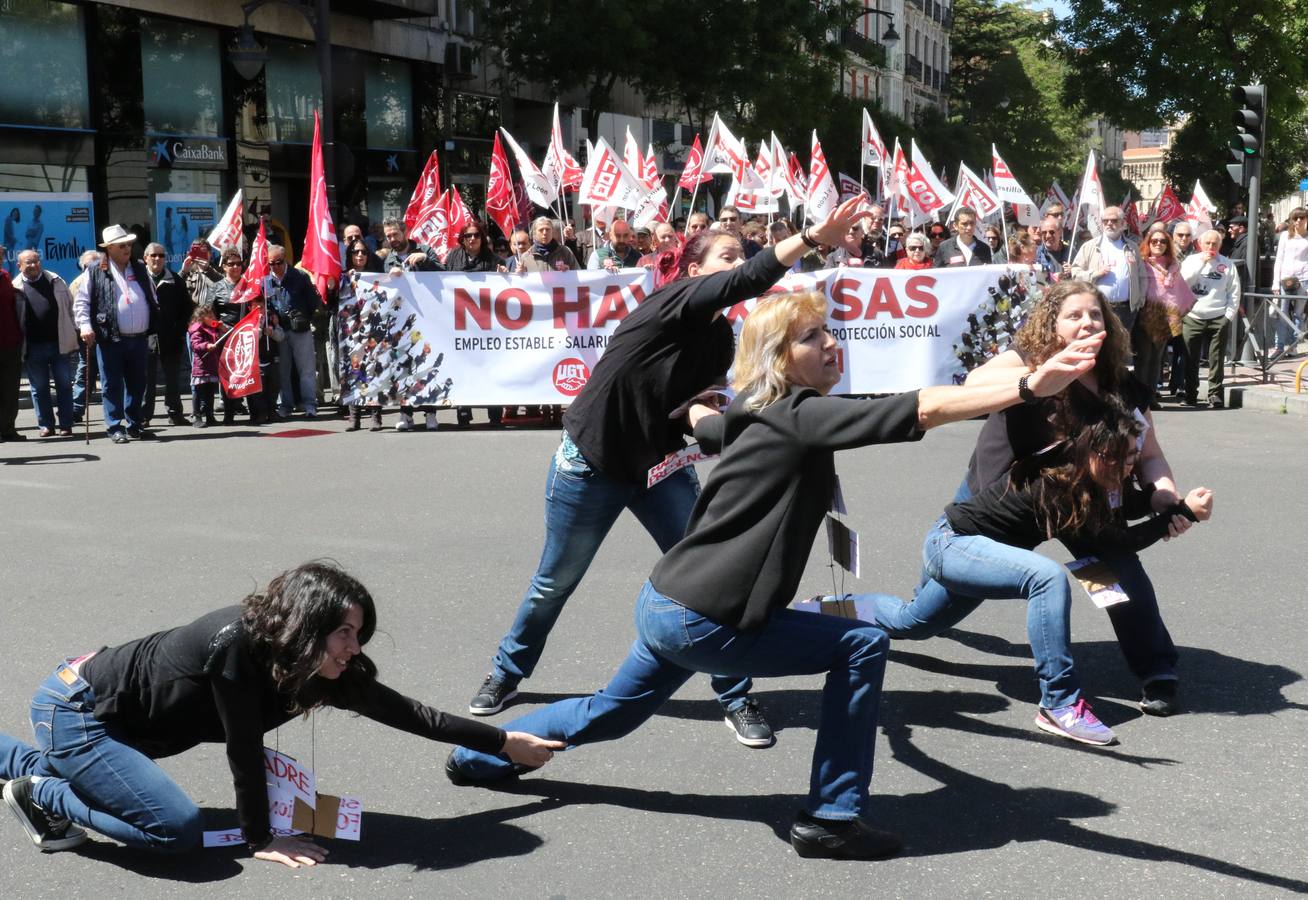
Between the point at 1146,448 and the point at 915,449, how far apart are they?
20.2 feet

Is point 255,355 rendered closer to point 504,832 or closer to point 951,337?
point 951,337

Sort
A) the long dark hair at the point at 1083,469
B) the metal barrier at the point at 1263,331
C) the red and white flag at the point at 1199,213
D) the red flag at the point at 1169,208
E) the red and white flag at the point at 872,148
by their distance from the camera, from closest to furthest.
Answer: the long dark hair at the point at 1083,469 → the metal barrier at the point at 1263,331 → the red and white flag at the point at 1199,213 → the red and white flag at the point at 872,148 → the red flag at the point at 1169,208

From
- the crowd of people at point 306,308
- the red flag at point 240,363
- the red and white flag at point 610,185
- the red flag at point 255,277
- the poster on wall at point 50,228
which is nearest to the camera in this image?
the crowd of people at point 306,308

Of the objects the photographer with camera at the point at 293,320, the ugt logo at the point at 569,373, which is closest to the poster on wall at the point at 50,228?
the photographer with camera at the point at 293,320

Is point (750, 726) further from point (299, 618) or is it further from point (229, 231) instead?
point (229, 231)

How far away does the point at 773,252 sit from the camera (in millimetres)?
4348

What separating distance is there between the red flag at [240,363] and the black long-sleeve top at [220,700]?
967 centimetres

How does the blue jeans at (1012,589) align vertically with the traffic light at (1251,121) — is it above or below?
below

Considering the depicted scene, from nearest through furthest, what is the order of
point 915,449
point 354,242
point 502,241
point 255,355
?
point 915,449, point 255,355, point 354,242, point 502,241

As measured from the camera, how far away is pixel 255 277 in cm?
1416

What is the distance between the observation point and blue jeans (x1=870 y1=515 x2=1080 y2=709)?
197 inches

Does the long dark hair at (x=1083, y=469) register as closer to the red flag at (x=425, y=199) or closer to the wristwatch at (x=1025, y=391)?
the wristwatch at (x=1025, y=391)

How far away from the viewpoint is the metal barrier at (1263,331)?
1523 cm

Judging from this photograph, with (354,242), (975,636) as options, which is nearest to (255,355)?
(354,242)
